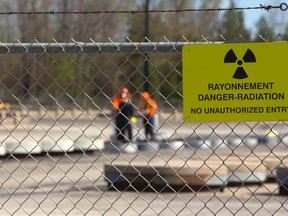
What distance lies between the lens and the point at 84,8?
59031 mm

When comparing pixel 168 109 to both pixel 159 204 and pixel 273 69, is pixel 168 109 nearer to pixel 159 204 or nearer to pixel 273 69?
pixel 159 204

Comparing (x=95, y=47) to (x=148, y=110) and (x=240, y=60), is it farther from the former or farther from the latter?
(x=148, y=110)

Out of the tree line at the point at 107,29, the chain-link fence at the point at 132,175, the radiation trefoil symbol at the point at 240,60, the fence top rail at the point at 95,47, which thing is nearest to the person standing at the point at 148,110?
the chain-link fence at the point at 132,175

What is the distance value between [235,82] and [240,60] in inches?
5.6

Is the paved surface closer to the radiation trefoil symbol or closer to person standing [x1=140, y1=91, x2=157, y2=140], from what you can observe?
person standing [x1=140, y1=91, x2=157, y2=140]

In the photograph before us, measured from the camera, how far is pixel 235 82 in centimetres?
614

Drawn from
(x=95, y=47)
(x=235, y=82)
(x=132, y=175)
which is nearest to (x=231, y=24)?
(x=132, y=175)

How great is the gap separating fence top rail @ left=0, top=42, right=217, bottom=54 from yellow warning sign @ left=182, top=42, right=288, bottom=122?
338mm

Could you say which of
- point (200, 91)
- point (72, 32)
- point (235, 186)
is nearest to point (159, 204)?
point (235, 186)

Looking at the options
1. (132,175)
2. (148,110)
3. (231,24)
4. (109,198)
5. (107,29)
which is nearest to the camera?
(109,198)

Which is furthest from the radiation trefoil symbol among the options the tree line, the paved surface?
the tree line

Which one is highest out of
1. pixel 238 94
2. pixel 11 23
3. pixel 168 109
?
pixel 238 94

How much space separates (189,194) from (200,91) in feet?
22.9

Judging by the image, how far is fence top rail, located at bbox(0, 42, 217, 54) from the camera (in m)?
6.57
